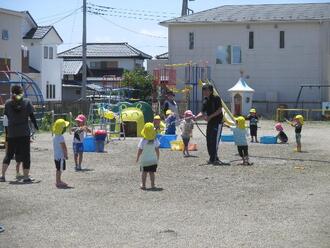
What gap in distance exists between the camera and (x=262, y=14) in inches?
1804

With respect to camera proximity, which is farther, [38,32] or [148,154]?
[38,32]

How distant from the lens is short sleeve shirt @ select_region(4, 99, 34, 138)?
11547 millimetres

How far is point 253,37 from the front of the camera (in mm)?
45156

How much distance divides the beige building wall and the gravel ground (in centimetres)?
3005

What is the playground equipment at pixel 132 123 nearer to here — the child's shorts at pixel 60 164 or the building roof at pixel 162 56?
the child's shorts at pixel 60 164

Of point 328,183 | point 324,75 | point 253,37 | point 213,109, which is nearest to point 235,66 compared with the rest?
point 253,37

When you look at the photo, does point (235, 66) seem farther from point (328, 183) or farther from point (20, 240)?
point (20, 240)

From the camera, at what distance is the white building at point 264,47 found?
43844 millimetres

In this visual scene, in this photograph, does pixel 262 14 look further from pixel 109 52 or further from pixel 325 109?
pixel 109 52

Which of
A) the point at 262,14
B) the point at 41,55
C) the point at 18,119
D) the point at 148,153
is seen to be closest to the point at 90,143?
the point at 18,119

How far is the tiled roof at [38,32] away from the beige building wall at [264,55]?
10.6m

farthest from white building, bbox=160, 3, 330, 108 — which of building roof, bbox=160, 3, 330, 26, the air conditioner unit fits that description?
the air conditioner unit

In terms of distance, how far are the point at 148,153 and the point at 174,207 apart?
2.15 meters

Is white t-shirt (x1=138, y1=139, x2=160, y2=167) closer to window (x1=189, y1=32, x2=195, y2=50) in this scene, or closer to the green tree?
the green tree
